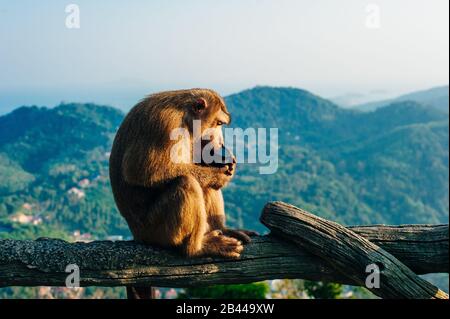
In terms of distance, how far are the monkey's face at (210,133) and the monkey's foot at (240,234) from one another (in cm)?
56

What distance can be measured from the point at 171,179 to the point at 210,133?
729 millimetres

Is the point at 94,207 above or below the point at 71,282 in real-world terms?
below

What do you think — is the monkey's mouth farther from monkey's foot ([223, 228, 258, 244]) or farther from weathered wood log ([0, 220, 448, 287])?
weathered wood log ([0, 220, 448, 287])

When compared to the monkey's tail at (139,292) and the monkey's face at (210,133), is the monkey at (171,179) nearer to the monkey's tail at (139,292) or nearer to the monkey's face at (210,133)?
the monkey's face at (210,133)

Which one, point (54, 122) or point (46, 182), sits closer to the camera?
point (46, 182)

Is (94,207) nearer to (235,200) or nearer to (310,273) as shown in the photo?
(235,200)

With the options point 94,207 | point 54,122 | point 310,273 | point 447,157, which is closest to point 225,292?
point 310,273

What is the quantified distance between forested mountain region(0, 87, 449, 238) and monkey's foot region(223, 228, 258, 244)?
44.5 meters

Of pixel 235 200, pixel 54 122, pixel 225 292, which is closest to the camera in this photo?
pixel 225 292

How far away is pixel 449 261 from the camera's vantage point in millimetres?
4457
